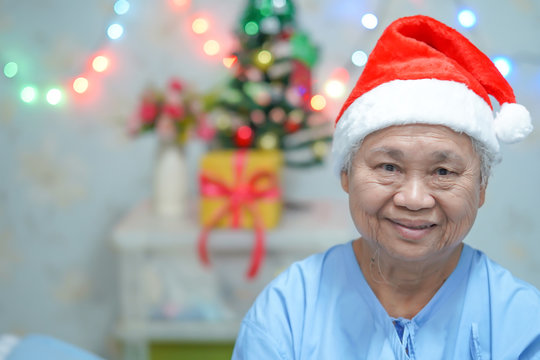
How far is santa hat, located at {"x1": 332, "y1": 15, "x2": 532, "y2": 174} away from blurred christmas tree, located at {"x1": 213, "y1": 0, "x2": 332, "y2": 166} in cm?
97

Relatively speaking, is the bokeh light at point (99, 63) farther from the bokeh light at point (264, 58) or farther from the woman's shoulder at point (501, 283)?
the woman's shoulder at point (501, 283)

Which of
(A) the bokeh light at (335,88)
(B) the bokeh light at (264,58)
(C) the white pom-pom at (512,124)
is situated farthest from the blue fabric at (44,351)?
(A) the bokeh light at (335,88)

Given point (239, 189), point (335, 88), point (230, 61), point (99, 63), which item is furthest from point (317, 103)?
point (99, 63)

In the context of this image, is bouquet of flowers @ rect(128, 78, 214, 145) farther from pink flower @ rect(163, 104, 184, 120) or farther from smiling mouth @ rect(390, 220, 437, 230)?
smiling mouth @ rect(390, 220, 437, 230)

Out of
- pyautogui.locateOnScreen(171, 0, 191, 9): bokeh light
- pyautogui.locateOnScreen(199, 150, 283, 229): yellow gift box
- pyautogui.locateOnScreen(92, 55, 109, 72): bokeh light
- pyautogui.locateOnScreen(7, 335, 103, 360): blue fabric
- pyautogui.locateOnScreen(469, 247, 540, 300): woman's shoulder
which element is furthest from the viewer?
pyautogui.locateOnScreen(171, 0, 191, 9): bokeh light

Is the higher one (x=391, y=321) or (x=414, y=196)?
(x=414, y=196)

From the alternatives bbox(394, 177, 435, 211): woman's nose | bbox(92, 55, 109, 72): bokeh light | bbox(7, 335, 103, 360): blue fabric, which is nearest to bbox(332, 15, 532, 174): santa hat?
bbox(394, 177, 435, 211): woman's nose

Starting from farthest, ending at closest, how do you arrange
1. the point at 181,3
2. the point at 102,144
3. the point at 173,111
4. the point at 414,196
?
the point at 102,144 < the point at 181,3 < the point at 173,111 < the point at 414,196

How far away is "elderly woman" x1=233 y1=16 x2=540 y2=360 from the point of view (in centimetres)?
117

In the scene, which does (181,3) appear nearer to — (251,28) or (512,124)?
(251,28)

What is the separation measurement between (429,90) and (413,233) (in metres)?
0.26

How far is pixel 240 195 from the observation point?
2.15 meters

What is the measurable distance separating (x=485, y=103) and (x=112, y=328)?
6.84ft

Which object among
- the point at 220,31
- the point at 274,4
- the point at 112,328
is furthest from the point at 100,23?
the point at 112,328
